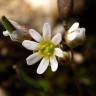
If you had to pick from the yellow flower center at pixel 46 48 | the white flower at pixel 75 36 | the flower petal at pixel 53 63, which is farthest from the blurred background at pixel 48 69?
the white flower at pixel 75 36

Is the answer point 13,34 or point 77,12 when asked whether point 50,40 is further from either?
point 77,12

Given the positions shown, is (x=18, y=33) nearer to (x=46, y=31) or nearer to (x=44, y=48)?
(x=46, y=31)

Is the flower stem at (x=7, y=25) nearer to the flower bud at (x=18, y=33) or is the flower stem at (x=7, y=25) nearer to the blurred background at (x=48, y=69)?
the flower bud at (x=18, y=33)

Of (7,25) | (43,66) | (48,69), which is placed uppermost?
(7,25)

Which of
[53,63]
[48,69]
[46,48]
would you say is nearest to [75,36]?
[53,63]

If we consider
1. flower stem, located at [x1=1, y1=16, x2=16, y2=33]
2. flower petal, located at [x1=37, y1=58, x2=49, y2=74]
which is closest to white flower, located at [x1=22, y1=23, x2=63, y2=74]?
flower petal, located at [x1=37, y1=58, x2=49, y2=74]

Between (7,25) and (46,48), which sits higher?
(7,25)

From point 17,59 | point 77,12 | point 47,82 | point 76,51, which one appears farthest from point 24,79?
point 77,12

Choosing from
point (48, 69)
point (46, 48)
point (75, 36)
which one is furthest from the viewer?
point (48, 69)

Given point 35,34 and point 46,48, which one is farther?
point 46,48
